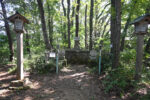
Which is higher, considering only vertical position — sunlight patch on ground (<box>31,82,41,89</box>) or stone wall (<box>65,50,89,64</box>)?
stone wall (<box>65,50,89,64</box>)

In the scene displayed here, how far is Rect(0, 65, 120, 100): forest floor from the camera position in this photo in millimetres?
3369

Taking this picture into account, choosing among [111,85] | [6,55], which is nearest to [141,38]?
[111,85]

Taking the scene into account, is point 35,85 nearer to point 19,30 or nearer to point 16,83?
point 16,83

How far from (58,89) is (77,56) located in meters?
4.01

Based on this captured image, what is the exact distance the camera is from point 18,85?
3.79m

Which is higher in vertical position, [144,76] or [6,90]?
[144,76]

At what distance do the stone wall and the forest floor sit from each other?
2547mm

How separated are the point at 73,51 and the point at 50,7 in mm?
7243

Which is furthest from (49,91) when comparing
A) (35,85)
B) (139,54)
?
(139,54)

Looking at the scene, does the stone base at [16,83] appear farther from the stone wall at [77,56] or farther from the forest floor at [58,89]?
the stone wall at [77,56]

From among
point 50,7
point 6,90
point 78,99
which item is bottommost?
point 78,99

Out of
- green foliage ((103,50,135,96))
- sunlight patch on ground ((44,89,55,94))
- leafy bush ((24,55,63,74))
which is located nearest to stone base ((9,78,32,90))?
sunlight patch on ground ((44,89,55,94))

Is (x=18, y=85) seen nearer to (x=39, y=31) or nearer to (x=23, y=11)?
(x=23, y=11)

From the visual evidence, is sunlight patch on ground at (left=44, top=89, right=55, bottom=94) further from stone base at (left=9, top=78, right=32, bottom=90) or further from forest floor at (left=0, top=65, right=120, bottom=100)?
stone base at (left=9, top=78, right=32, bottom=90)
